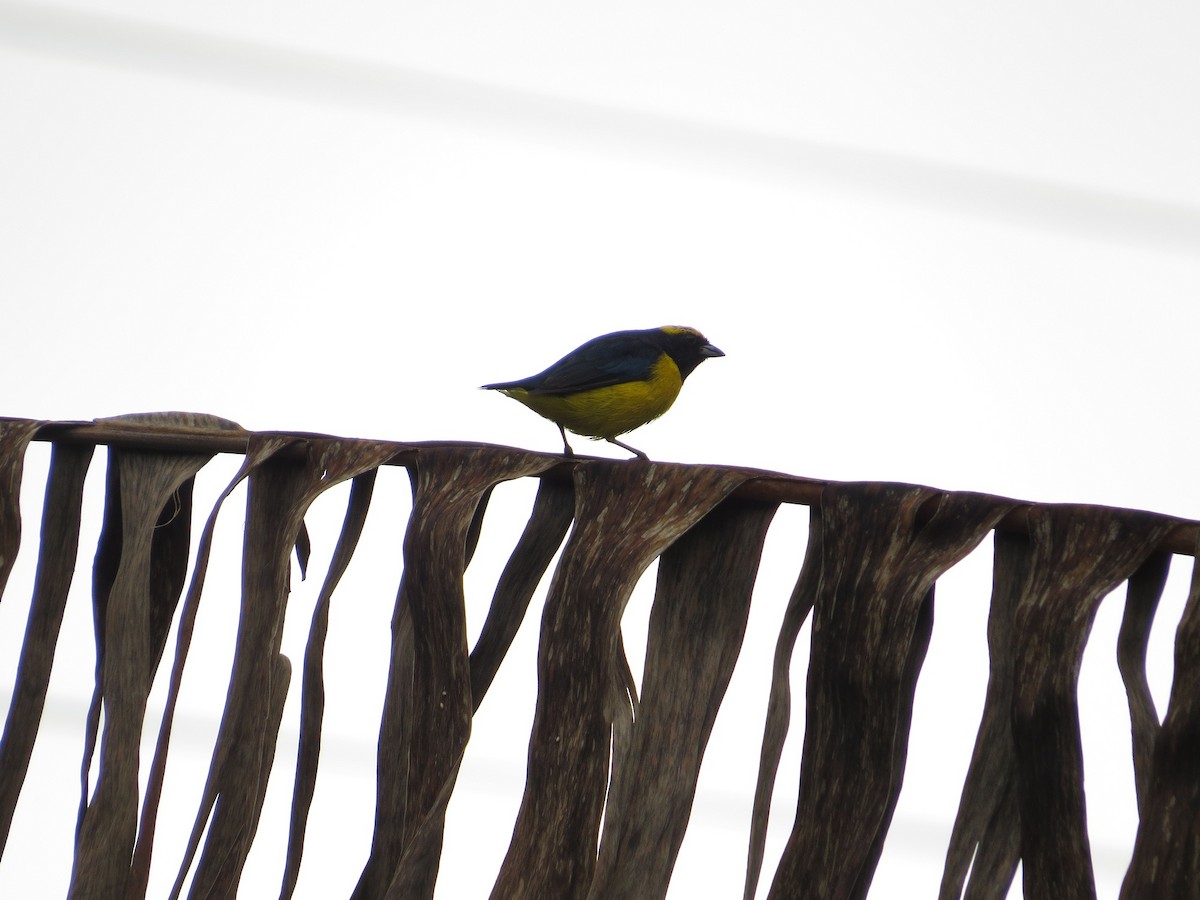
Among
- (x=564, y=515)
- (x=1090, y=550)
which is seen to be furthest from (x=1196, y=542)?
(x=564, y=515)

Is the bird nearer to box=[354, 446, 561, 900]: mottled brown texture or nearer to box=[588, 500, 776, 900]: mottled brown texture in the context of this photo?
box=[354, 446, 561, 900]: mottled brown texture

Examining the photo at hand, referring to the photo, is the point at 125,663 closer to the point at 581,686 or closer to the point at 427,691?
the point at 427,691

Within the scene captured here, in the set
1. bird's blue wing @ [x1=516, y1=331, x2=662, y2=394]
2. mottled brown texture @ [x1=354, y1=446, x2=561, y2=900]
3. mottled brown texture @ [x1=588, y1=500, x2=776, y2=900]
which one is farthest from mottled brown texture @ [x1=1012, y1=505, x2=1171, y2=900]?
bird's blue wing @ [x1=516, y1=331, x2=662, y2=394]

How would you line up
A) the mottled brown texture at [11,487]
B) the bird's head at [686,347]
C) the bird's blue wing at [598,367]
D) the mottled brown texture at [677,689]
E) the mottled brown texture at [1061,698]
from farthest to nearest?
the bird's head at [686,347] < the bird's blue wing at [598,367] < the mottled brown texture at [11,487] < the mottled brown texture at [677,689] < the mottled brown texture at [1061,698]

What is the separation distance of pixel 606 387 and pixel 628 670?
3.14 m

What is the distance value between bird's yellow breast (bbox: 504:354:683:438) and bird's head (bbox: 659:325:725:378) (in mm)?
252

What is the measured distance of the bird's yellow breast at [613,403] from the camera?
548 cm

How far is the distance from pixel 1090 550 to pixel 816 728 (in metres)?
0.53

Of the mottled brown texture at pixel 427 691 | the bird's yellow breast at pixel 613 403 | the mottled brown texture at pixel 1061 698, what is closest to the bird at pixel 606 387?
the bird's yellow breast at pixel 613 403

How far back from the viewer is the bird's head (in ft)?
20.1

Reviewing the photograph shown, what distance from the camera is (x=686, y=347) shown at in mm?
6227

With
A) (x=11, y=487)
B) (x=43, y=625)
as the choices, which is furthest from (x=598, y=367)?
(x=43, y=625)

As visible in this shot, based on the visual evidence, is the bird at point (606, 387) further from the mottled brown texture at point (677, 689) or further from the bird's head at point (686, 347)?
the mottled brown texture at point (677, 689)

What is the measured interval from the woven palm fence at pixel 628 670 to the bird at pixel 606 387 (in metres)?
2.64
